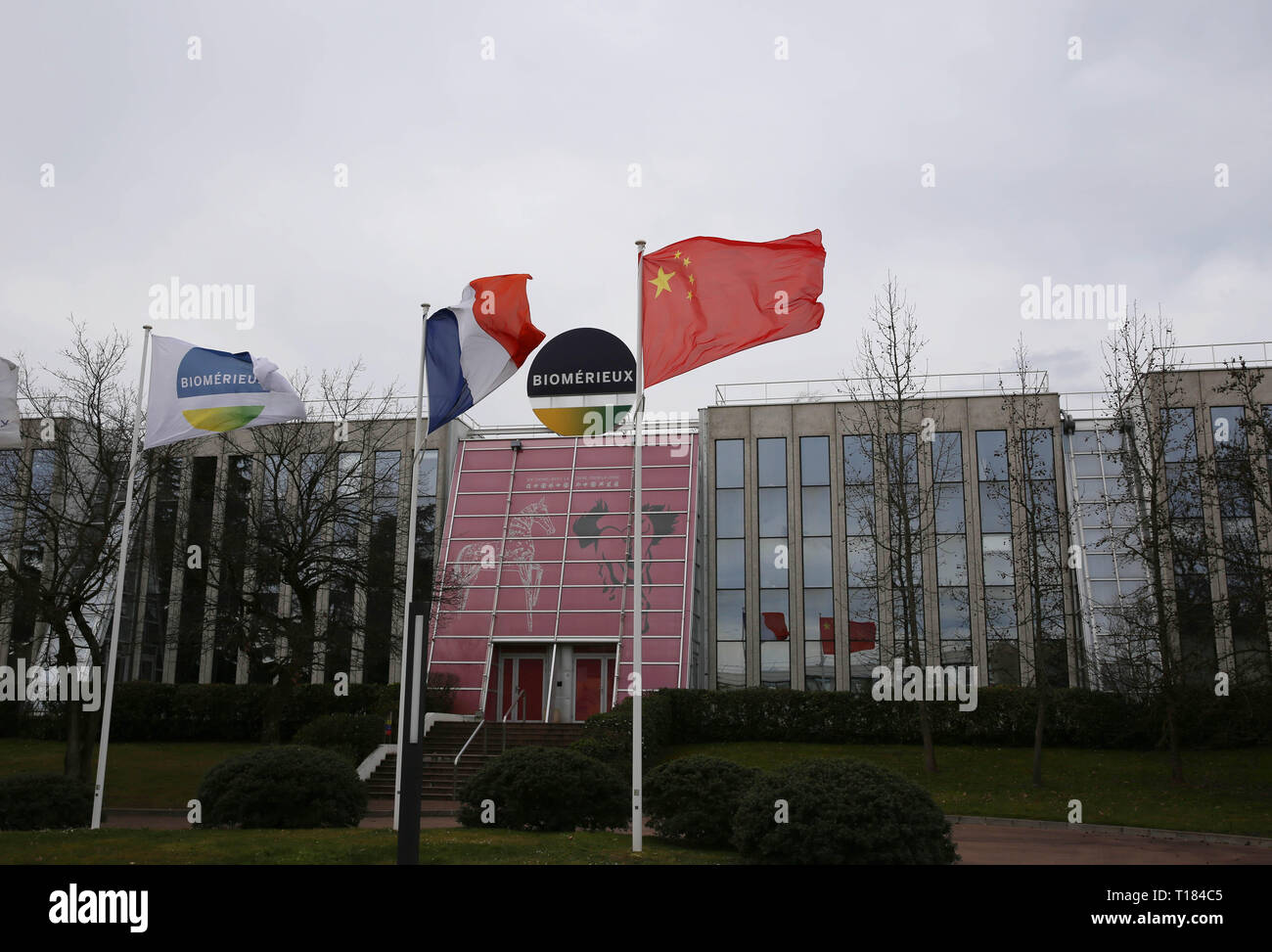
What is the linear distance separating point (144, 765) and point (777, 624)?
67.4 ft

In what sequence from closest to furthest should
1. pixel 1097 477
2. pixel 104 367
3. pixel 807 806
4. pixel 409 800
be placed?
1. pixel 409 800
2. pixel 807 806
3. pixel 104 367
4. pixel 1097 477

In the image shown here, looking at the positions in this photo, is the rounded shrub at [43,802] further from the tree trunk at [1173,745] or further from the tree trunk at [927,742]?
the tree trunk at [1173,745]

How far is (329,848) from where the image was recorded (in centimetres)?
1195

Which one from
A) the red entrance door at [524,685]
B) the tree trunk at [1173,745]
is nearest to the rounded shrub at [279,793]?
the red entrance door at [524,685]

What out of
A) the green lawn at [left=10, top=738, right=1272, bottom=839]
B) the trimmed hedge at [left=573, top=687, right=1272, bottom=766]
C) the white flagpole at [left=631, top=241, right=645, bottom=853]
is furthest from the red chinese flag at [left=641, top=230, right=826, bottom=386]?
the trimmed hedge at [left=573, top=687, right=1272, bottom=766]

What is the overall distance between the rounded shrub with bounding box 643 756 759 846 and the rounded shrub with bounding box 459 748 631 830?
110cm

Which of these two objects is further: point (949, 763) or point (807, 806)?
point (949, 763)

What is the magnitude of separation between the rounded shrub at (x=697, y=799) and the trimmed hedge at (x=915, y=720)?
1120 centimetres

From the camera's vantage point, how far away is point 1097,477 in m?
37.2

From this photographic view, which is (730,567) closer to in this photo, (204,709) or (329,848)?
(204,709)

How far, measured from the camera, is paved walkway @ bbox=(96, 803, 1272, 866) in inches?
626
